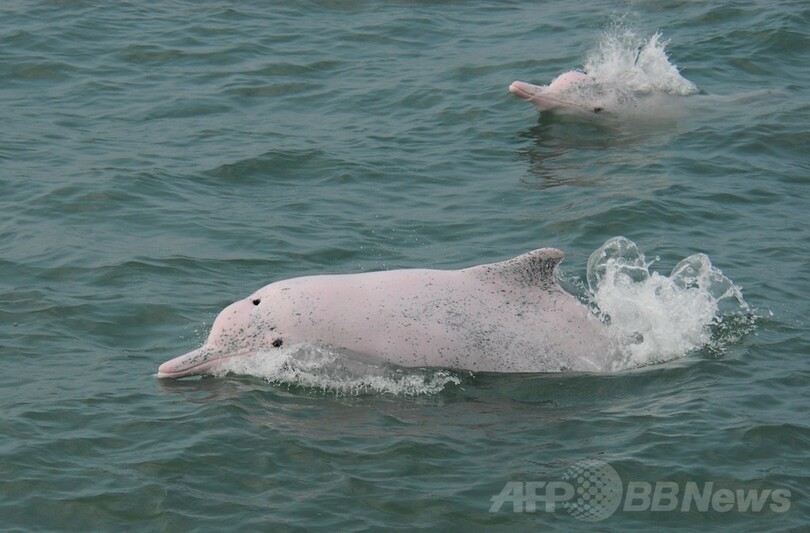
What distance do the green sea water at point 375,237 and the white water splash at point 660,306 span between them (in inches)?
5.6

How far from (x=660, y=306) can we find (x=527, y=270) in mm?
1711

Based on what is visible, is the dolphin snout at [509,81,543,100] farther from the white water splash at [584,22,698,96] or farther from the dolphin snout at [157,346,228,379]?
the dolphin snout at [157,346,228,379]

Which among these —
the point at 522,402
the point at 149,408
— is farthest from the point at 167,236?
the point at 522,402

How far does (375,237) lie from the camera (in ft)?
51.3

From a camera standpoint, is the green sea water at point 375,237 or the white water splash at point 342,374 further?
the white water splash at point 342,374

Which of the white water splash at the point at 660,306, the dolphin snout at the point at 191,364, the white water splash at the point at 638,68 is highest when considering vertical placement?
the white water splash at the point at 638,68

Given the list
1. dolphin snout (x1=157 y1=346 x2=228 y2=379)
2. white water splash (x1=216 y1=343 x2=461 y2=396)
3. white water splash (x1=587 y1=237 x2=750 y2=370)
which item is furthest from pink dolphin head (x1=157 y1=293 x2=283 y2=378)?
white water splash (x1=587 y1=237 x2=750 y2=370)

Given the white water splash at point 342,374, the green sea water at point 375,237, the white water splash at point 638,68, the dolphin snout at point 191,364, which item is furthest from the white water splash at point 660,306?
the white water splash at point 638,68

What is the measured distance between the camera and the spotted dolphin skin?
11.7 metres

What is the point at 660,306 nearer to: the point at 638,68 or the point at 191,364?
the point at 191,364

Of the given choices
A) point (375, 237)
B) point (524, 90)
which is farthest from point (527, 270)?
point (524, 90)

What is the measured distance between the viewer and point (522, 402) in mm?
11234

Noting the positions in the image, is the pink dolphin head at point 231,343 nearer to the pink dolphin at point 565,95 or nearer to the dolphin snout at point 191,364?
the dolphin snout at point 191,364

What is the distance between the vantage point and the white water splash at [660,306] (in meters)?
12.2
